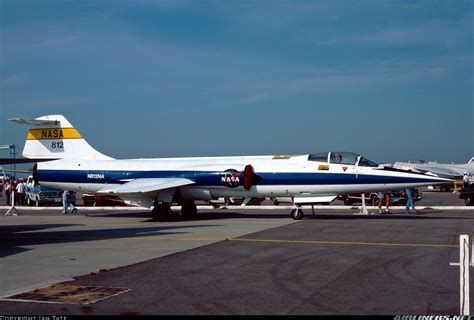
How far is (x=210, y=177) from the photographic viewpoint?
2250 centimetres

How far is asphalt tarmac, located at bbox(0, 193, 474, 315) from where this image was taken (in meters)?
6.94

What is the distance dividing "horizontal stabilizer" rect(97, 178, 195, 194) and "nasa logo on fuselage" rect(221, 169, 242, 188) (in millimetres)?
1494

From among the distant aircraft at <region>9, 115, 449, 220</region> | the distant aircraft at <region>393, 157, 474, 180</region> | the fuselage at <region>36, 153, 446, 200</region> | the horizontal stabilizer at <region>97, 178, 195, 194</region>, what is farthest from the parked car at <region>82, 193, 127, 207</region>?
the distant aircraft at <region>393, 157, 474, 180</region>

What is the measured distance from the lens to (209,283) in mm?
8484

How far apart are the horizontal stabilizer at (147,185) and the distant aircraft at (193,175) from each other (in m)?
0.04

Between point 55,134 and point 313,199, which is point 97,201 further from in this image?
point 313,199

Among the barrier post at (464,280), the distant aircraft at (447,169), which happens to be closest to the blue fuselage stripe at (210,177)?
the barrier post at (464,280)

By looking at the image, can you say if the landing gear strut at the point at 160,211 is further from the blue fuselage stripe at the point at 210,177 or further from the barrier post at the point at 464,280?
the barrier post at the point at 464,280

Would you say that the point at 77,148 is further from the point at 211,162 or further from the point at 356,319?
the point at 356,319

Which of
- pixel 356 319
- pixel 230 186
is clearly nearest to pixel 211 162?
pixel 230 186

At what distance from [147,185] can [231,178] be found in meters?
3.56


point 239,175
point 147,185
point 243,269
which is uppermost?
point 239,175

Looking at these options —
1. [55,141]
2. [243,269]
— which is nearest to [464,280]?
[243,269]

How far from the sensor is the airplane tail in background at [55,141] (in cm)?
2591
